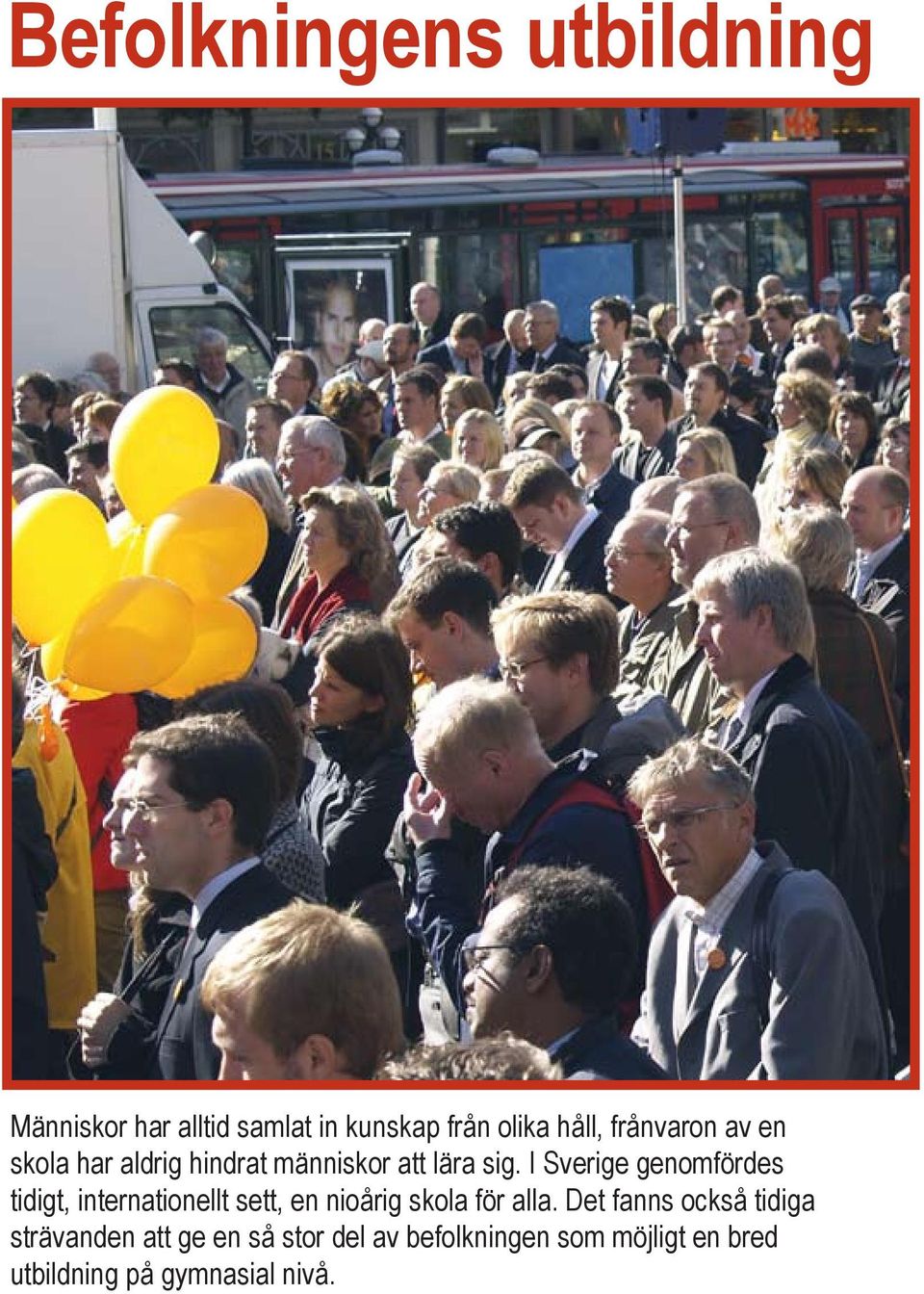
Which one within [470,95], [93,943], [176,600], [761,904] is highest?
[470,95]

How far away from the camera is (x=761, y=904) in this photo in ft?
12.9

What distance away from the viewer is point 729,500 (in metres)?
6.09

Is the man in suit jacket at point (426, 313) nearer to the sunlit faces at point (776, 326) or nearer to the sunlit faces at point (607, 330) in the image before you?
the sunlit faces at point (776, 326)

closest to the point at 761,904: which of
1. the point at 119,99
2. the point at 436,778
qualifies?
the point at 436,778

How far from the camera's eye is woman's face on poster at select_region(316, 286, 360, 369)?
1981 centimetres

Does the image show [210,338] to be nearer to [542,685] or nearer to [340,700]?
[340,700]

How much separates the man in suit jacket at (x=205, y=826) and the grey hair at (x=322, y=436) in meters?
4.68

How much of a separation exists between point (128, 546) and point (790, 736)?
2459mm

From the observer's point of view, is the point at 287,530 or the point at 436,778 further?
the point at 287,530

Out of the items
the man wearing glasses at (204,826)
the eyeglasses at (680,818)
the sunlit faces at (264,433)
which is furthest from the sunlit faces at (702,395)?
the eyeglasses at (680,818)

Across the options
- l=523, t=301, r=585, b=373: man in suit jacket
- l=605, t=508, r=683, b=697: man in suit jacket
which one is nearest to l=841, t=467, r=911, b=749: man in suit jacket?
l=605, t=508, r=683, b=697: man in suit jacket
